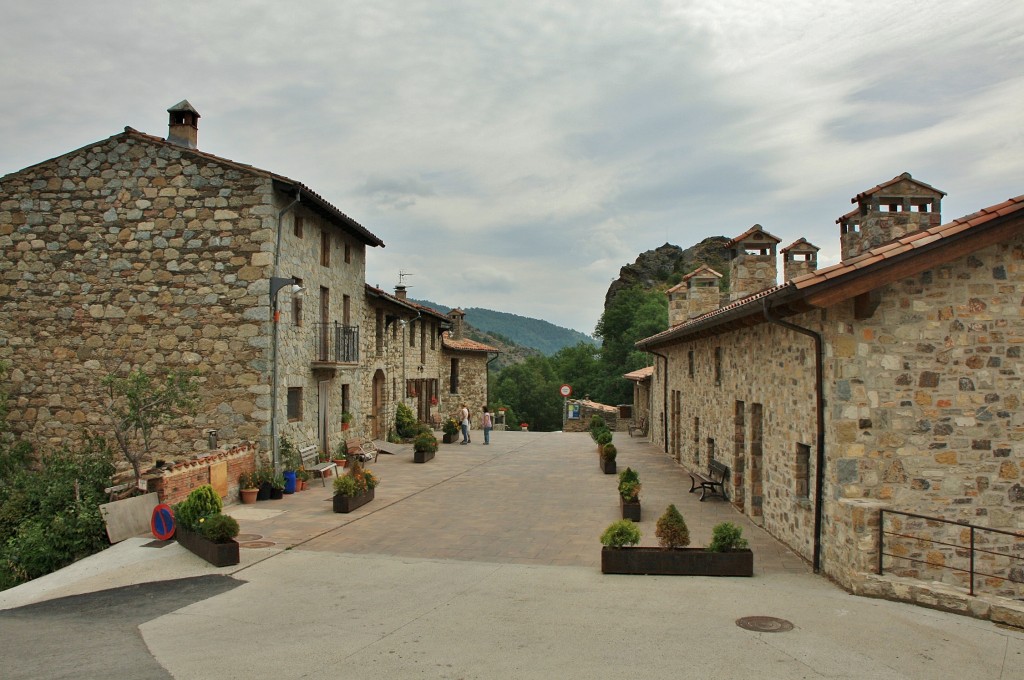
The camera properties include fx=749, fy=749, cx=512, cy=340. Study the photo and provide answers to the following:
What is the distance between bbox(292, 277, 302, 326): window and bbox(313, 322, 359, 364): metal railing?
110 centimetres

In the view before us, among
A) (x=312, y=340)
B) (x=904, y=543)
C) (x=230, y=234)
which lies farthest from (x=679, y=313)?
(x=904, y=543)

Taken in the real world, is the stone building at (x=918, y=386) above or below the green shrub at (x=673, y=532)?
above

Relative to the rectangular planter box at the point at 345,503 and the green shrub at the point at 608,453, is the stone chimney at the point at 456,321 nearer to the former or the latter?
the green shrub at the point at 608,453

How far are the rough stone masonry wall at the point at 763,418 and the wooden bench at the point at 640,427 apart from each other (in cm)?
1362

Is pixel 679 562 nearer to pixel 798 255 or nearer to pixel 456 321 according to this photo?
pixel 798 255

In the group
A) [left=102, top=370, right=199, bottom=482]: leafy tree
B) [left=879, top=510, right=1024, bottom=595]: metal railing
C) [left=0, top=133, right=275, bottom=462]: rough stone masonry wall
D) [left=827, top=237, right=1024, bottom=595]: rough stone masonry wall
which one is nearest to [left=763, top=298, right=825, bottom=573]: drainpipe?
[left=827, top=237, right=1024, bottom=595]: rough stone masonry wall

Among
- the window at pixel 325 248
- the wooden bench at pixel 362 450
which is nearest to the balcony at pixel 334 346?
the window at pixel 325 248

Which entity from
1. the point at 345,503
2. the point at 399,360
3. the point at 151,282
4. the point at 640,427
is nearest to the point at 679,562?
the point at 345,503

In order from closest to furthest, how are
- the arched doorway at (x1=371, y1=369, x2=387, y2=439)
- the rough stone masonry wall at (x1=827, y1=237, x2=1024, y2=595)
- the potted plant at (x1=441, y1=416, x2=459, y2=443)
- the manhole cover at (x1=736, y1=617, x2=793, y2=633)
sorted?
1. the manhole cover at (x1=736, y1=617, x2=793, y2=633)
2. the rough stone masonry wall at (x1=827, y1=237, x2=1024, y2=595)
3. the arched doorway at (x1=371, y1=369, x2=387, y2=439)
4. the potted plant at (x1=441, y1=416, x2=459, y2=443)

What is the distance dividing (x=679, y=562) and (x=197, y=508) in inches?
281

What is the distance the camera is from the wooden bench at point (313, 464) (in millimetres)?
18172

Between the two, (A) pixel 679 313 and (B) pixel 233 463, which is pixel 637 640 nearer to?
(B) pixel 233 463

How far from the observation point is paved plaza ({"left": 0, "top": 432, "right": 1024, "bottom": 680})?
6.70m

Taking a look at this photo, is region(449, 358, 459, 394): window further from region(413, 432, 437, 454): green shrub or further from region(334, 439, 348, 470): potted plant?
region(334, 439, 348, 470): potted plant
